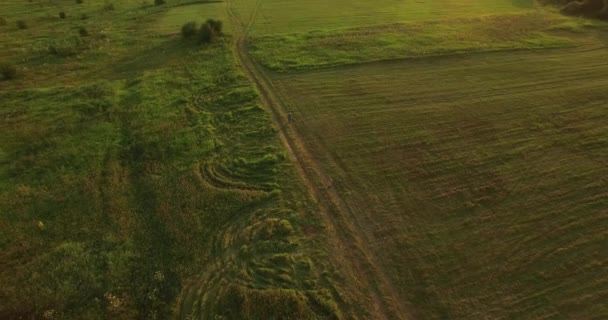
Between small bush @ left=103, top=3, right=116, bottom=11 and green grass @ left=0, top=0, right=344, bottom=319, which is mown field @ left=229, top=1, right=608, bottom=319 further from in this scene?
small bush @ left=103, top=3, right=116, bottom=11

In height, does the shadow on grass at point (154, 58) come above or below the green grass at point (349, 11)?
below

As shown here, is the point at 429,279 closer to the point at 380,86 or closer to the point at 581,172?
the point at 581,172

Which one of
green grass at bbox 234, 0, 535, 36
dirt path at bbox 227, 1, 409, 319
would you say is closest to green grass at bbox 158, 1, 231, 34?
green grass at bbox 234, 0, 535, 36

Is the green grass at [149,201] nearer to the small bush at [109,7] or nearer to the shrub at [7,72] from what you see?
the shrub at [7,72]

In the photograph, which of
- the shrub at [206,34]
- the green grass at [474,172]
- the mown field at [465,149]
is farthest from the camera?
the shrub at [206,34]

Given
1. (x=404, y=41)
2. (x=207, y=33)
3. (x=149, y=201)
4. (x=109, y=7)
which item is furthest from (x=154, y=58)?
(x=404, y=41)

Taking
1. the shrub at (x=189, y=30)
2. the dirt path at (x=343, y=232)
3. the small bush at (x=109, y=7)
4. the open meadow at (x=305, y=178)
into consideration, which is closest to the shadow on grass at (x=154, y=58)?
the open meadow at (x=305, y=178)

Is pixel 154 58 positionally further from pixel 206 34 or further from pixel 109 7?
pixel 109 7
